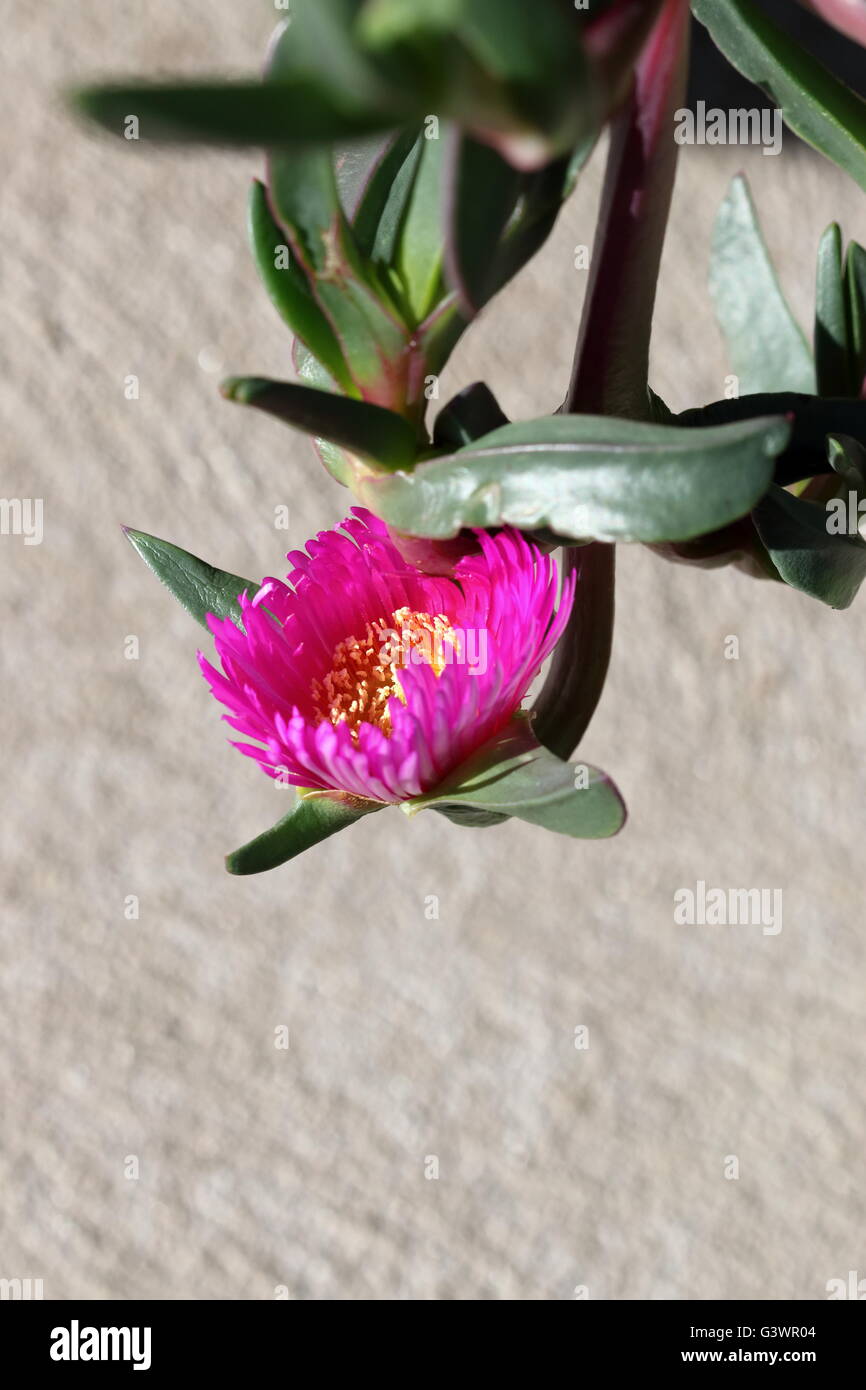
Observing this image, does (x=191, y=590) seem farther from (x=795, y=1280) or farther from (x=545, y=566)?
(x=795, y=1280)

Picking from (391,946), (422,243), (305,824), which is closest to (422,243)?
(422,243)

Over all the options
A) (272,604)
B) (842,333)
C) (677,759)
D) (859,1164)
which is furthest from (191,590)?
(859,1164)

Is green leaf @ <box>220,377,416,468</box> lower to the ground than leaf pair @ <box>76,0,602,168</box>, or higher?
lower
